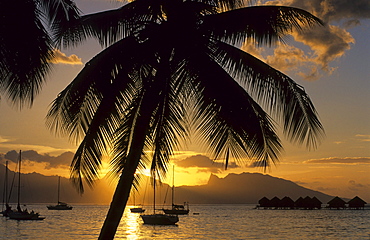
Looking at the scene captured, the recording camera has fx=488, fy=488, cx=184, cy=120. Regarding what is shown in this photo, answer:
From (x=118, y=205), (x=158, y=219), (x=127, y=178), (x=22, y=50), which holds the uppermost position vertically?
(x=22, y=50)

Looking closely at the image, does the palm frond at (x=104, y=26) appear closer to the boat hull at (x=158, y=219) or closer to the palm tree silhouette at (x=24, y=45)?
the palm tree silhouette at (x=24, y=45)

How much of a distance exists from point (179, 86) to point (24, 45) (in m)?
3.86

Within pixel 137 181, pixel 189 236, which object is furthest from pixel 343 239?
pixel 137 181

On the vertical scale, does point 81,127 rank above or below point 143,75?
below

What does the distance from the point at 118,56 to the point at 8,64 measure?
104 inches

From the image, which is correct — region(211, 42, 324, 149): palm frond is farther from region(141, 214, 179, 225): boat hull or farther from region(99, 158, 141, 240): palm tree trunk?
region(141, 214, 179, 225): boat hull

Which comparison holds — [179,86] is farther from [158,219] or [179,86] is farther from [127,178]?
[158,219]

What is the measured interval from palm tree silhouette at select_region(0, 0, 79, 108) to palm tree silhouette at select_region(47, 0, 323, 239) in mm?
736

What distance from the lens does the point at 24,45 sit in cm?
1166

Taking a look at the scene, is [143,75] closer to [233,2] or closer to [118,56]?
[118,56]

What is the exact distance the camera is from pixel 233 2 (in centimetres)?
1295

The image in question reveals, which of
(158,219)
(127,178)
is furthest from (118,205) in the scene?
(158,219)

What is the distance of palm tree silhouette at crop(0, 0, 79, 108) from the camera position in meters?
11.4

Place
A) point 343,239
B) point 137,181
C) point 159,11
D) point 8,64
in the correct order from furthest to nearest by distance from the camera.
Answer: point 343,239, point 137,181, point 159,11, point 8,64
